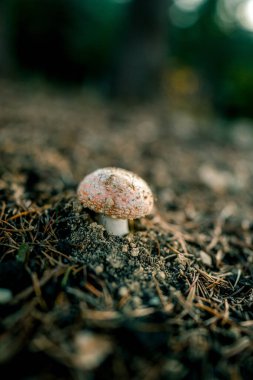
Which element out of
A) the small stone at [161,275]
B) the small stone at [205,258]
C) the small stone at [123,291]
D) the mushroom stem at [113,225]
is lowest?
the small stone at [205,258]

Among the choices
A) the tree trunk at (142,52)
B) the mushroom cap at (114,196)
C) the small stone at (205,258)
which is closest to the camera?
→ the mushroom cap at (114,196)

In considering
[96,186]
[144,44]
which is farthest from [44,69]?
[96,186]

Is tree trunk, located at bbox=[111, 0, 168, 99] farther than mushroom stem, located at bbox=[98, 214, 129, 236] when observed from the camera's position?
Yes

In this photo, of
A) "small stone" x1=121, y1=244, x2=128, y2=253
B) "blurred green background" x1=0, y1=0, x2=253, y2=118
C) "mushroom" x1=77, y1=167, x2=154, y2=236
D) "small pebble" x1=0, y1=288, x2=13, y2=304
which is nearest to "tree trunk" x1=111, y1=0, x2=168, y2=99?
"blurred green background" x1=0, y1=0, x2=253, y2=118

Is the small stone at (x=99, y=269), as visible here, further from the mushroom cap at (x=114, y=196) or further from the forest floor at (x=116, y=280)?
the mushroom cap at (x=114, y=196)

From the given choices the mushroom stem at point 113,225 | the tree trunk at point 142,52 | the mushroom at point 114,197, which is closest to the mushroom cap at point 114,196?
the mushroom at point 114,197

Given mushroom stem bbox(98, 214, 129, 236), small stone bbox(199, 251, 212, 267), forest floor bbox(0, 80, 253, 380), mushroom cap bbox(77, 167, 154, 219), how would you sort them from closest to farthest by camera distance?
forest floor bbox(0, 80, 253, 380) < mushroom cap bbox(77, 167, 154, 219) < mushroom stem bbox(98, 214, 129, 236) < small stone bbox(199, 251, 212, 267)

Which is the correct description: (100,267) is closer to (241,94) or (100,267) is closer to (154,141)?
(154,141)

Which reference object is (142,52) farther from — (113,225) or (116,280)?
(116,280)

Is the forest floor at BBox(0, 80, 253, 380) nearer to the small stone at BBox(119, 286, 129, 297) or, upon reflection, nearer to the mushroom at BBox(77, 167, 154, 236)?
the small stone at BBox(119, 286, 129, 297)
